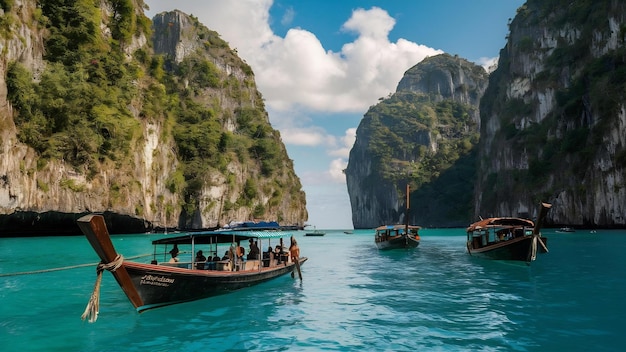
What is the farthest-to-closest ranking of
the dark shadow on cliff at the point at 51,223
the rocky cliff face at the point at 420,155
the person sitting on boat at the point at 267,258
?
the rocky cliff face at the point at 420,155 → the dark shadow on cliff at the point at 51,223 → the person sitting on boat at the point at 267,258

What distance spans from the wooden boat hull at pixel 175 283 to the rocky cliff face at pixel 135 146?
3263 cm

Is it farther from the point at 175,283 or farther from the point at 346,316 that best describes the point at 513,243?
the point at 175,283

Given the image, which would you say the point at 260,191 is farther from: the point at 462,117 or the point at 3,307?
the point at 462,117

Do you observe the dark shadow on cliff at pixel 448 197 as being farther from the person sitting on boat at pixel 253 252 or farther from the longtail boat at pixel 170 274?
the longtail boat at pixel 170 274

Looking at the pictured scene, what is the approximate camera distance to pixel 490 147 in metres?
103

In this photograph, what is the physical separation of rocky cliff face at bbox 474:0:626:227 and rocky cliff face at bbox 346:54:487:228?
102 feet

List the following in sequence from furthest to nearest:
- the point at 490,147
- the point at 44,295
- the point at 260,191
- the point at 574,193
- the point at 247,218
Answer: the point at 490,147
the point at 260,191
the point at 247,218
the point at 574,193
the point at 44,295

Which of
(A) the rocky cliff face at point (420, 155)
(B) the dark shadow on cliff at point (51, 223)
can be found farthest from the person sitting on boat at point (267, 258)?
(A) the rocky cliff face at point (420, 155)

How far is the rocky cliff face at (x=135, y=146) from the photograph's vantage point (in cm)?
3981

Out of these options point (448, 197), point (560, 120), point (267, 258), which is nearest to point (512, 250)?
point (267, 258)

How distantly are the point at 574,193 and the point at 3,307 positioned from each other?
2689 inches

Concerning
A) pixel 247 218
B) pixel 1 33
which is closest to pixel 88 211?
pixel 1 33

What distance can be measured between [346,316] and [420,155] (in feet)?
520

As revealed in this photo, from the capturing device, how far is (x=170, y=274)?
478 inches
